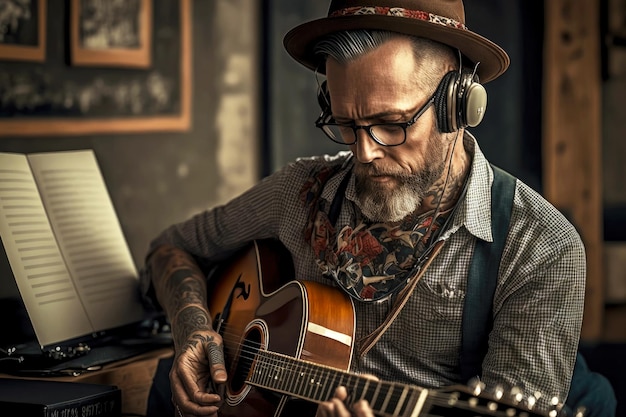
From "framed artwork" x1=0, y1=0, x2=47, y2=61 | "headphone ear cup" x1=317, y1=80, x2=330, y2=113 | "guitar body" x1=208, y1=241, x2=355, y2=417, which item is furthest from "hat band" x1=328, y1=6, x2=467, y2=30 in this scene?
"framed artwork" x1=0, y1=0, x2=47, y2=61

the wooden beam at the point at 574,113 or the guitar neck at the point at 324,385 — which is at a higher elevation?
the wooden beam at the point at 574,113

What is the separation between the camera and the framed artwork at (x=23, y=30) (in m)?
2.75

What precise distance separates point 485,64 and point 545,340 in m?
0.59

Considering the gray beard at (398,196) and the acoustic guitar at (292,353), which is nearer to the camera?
the acoustic guitar at (292,353)

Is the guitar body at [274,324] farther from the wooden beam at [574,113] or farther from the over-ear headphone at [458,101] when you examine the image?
the wooden beam at [574,113]

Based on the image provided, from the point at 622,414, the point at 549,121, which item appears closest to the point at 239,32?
the point at 549,121

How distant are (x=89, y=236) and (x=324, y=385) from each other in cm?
97

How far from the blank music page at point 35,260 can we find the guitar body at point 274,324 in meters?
0.36

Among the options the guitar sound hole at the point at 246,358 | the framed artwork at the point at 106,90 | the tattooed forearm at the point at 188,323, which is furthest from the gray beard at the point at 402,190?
the framed artwork at the point at 106,90

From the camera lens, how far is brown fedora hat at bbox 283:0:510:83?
1921 mm

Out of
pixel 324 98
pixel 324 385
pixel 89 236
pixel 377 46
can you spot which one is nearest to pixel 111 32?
pixel 89 236

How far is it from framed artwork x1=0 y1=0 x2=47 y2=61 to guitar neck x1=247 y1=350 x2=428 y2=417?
4.34 ft

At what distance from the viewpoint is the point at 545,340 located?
6.02 feet

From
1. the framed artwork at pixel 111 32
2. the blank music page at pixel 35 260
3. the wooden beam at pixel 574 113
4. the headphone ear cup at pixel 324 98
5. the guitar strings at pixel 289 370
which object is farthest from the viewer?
the wooden beam at pixel 574 113
